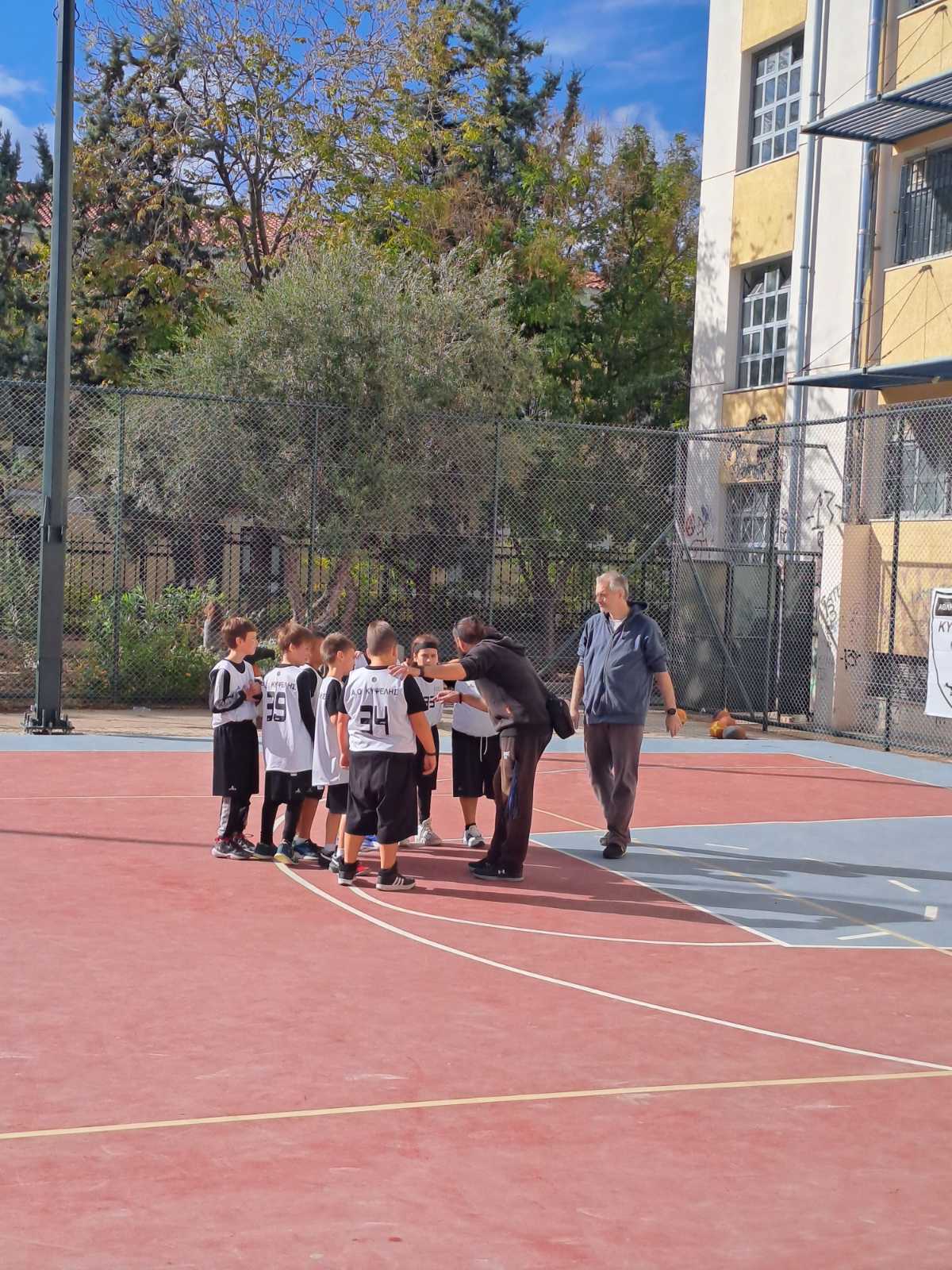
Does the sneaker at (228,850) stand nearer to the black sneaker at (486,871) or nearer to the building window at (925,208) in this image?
the black sneaker at (486,871)

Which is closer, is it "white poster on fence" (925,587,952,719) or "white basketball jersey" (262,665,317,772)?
"white basketball jersey" (262,665,317,772)

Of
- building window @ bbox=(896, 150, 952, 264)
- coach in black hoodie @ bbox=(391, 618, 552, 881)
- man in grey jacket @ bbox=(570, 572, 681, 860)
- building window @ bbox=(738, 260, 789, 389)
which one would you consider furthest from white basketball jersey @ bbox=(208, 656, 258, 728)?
building window @ bbox=(738, 260, 789, 389)

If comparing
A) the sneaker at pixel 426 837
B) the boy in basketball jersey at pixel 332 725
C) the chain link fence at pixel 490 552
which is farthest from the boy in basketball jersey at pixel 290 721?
the chain link fence at pixel 490 552

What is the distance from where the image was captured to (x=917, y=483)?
18938 millimetres

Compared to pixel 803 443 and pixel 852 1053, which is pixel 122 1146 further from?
pixel 803 443

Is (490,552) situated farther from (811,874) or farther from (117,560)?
(811,874)

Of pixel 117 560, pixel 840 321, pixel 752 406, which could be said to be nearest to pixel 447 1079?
pixel 117 560

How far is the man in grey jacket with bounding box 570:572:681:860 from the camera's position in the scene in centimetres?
980

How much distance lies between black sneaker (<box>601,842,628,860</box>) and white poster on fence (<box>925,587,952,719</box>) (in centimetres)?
688

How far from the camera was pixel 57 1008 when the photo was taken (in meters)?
5.98

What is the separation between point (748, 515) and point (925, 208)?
5.19 metres

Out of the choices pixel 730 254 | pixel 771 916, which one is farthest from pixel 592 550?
pixel 771 916

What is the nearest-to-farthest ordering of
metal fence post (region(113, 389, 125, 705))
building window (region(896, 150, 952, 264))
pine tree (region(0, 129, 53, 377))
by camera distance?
metal fence post (region(113, 389, 125, 705)), building window (region(896, 150, 952, 264)), pine tree (region(0, 129, 53, 377))

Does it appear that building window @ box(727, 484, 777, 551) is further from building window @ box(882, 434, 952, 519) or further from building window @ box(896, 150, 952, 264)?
building window @ box(896, 150, 952, 264)
